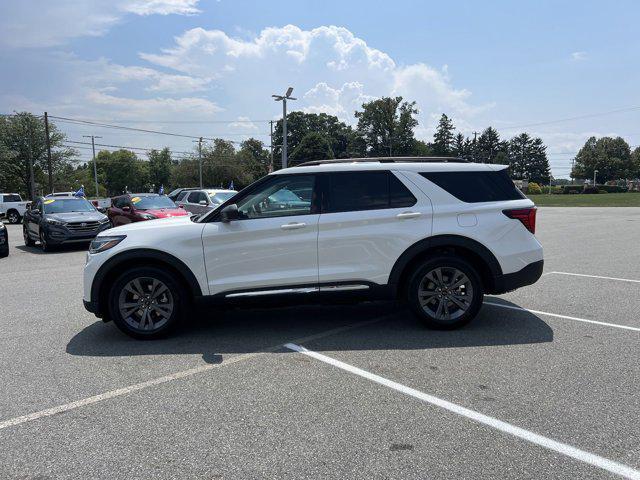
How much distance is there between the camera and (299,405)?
3596 millimetres

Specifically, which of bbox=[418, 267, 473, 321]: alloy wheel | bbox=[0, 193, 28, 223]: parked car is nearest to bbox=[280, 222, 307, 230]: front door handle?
bbox=[418, 267, 473, 321]: alloy wheel

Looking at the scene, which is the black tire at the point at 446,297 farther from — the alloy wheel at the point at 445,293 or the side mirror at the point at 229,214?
the side mirror at the point at 229,214

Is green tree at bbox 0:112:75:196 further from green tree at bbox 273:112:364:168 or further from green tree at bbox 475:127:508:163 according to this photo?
green tree at bbox 475:127:508:163

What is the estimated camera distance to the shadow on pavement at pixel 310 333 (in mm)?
4906

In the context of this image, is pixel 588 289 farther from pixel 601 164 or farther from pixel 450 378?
pixel 601 164

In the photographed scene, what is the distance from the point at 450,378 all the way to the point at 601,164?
430ft

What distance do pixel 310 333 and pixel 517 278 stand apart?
7.78 ft

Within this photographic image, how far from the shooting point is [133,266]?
521 cm

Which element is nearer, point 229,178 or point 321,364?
point 321,364

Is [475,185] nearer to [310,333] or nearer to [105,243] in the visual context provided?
[310,333]

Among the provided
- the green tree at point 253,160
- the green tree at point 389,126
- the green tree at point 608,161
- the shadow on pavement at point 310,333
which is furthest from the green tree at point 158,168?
the shadow on pavement at point 310,333

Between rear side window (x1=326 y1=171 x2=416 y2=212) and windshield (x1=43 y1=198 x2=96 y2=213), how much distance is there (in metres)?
12.0

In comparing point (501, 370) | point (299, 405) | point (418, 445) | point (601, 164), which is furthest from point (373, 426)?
point (601, 164)

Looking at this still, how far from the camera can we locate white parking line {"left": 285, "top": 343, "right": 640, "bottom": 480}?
277 centimetres
